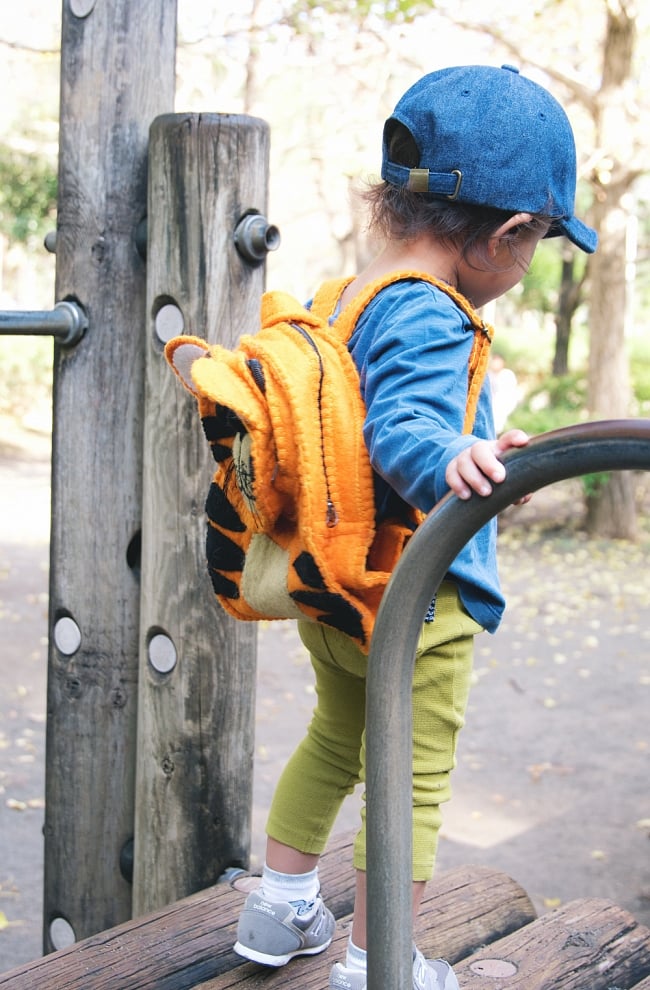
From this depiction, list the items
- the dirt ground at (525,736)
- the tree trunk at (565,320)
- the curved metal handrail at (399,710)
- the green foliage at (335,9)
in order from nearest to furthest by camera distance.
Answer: the curved metal handrail at (399,710), the dirt ground at (525,736), the green foliage at (335,9), the tree trunk at (565,320)

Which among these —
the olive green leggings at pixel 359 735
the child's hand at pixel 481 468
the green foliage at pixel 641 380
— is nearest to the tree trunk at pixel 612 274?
the green foliage at pixel 641 380

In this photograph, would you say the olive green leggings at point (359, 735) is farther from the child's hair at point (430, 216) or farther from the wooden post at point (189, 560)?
the child's hair at point (430, 216)

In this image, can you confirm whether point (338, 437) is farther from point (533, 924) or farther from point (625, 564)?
point (625, 564)

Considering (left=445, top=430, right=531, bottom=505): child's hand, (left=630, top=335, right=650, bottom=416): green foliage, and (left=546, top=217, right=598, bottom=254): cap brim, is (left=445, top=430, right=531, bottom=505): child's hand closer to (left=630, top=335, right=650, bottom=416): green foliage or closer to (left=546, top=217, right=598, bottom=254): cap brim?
(left=546, top=217, right=598, bottom=254): cap brim

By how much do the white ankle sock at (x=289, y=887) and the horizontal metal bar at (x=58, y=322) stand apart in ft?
3.63

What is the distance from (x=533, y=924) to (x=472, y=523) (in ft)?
4.45

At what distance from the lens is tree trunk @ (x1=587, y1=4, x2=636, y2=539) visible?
8492 mm

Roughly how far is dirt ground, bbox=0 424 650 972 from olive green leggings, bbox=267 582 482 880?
1.67 metres

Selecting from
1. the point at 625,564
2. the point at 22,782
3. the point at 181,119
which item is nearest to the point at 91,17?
the point at 181,119

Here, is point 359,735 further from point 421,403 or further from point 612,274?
point 612,274

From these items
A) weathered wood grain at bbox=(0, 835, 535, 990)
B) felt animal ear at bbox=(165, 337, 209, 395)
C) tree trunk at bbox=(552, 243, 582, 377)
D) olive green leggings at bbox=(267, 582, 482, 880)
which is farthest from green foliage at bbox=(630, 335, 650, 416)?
felt animal ear at bbox=(165, 337, 209, 395)

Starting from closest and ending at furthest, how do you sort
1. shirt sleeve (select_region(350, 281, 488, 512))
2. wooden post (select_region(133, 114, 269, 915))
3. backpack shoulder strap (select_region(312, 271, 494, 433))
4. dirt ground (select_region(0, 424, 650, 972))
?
shirt sleeve (select_region(350, 281, 488, 512)) < backpack shoulder strap (select_region(312, 271, 494, 433)) < wooden post (select_region(133, 114, 269, 915)) < dirt ground (select_region(0, 424, 650, 972))

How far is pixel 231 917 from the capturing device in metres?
2.10

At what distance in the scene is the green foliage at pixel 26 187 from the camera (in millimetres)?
11734
